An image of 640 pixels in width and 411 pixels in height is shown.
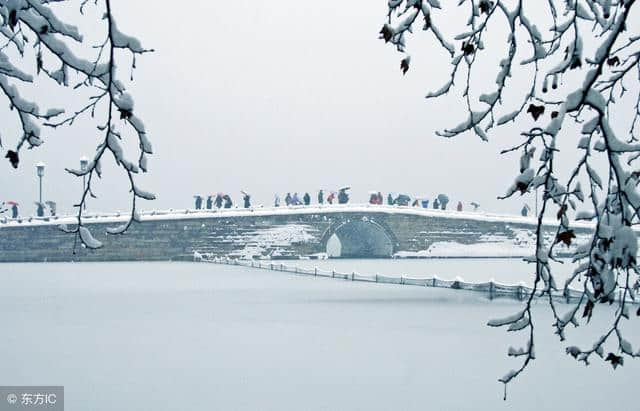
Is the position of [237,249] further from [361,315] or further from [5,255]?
[361,315]

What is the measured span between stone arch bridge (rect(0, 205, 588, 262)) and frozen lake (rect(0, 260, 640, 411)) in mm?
13596

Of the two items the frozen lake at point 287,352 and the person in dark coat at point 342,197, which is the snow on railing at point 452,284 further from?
the person in dark coat at point 342,197

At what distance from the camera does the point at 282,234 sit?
4238 cm

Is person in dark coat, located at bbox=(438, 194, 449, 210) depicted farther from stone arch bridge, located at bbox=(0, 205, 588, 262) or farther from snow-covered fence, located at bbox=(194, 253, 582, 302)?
snow-covered fence, located at bbox=(194, 253, 582, 302)

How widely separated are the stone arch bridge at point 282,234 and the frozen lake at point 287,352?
13.6 meters

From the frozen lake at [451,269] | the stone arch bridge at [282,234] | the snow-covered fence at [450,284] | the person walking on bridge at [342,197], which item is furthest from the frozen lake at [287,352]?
the person walking on bridge at [342,197]

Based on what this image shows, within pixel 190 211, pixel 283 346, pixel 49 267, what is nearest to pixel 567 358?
pixel 283 346

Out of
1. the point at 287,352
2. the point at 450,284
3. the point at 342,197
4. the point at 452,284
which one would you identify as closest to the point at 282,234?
the point at 342,197

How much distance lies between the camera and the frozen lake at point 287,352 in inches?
435

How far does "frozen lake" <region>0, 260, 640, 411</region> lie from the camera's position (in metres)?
11.1

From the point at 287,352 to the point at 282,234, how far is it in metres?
27.9

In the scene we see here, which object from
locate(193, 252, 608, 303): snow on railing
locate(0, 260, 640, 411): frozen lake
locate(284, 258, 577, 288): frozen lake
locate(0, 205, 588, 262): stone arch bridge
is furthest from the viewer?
locate(0, 205, 588, 262): stone arch bridge

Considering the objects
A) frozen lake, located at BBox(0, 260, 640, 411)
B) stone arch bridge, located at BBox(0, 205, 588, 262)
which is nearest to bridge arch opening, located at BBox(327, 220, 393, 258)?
stone arch bridge, located at BBox(0, 205, 588, 262)

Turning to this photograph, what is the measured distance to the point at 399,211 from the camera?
145ft
